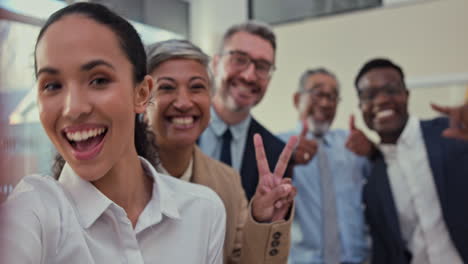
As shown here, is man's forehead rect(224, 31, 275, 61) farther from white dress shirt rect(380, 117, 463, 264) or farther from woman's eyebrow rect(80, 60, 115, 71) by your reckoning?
woman's eyebrow rect(80, 60, 115, 71)

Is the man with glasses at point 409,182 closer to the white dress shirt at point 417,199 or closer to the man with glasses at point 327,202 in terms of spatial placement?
the white dress shirt at point 417,199

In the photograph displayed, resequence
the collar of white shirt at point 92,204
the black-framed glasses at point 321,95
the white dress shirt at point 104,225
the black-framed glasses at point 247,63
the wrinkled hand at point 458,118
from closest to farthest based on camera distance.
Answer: the white dress shirt at point 104,225 < the collar of white shirt at point 92,204 < the black-framed glasses at point 247,63 < the wrinkled hand at point 458,118 < the black-framed glasses at point 321,95

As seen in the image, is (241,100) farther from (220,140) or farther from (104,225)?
(104,225)

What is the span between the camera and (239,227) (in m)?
1.53

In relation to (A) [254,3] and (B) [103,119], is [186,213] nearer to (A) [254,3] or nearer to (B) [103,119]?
(B) [103,119]

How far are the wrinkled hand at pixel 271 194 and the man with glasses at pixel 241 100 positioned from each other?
49cm

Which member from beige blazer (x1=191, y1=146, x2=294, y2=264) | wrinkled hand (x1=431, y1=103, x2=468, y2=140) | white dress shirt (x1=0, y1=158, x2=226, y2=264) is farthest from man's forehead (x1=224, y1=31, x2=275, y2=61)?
white dress shirt (x1=0, y1=158, x2=226, y2=264)

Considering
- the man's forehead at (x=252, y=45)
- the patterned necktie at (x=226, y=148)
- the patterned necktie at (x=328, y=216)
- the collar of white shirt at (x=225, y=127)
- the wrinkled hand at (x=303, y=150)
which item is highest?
the man's forehead at (x=252, y=45)

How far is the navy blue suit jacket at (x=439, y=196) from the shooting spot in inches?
82.3

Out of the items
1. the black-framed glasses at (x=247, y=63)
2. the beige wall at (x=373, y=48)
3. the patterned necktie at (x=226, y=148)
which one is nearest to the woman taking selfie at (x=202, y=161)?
the patterned necktie at (x=226, y=148)

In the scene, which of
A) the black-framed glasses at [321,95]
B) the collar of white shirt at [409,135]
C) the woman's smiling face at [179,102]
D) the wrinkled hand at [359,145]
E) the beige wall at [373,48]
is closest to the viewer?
the woman's smiling face at [179,102]

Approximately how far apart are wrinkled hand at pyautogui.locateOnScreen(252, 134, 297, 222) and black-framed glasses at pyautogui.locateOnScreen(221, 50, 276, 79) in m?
0.73

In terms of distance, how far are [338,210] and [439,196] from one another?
23.9 inches

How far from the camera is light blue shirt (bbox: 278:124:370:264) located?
99.3 inches
